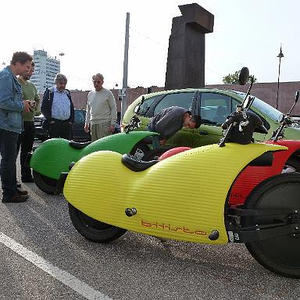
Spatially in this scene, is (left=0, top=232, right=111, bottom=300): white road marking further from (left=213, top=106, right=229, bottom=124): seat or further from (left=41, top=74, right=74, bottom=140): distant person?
(left=213, top=106, right=229, bottom=124): seat

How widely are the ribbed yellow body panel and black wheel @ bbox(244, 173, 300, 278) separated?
0.22 m

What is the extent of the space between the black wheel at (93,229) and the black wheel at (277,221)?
3.79 ft

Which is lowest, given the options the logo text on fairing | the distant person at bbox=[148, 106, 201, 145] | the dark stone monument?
the logo text on fairing

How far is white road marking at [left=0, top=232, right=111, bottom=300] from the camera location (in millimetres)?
2566

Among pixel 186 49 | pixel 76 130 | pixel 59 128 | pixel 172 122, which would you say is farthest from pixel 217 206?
pixel 76 130

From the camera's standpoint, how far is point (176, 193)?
2.92 meters

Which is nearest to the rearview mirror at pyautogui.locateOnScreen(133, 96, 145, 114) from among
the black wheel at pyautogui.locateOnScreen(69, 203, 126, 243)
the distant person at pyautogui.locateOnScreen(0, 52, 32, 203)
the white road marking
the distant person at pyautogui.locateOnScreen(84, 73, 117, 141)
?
the distant person at pyautogui.locateOnScreen(84, 73, 117, 141)

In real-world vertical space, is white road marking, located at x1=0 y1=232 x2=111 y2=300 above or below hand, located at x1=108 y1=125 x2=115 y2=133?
below

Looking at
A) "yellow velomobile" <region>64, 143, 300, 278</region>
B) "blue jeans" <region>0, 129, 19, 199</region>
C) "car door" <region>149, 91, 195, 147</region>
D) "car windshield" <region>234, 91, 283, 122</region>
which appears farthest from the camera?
"car door" <region>149, 91, 195, 147</region>

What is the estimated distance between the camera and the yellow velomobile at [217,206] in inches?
110

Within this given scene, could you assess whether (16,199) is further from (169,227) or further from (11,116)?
(169,227)

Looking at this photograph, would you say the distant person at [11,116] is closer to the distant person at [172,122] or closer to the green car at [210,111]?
the distant person at [172,122]

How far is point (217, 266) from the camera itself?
3084 millimetres

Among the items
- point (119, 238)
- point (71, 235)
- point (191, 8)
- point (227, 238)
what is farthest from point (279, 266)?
point (191, 8)
